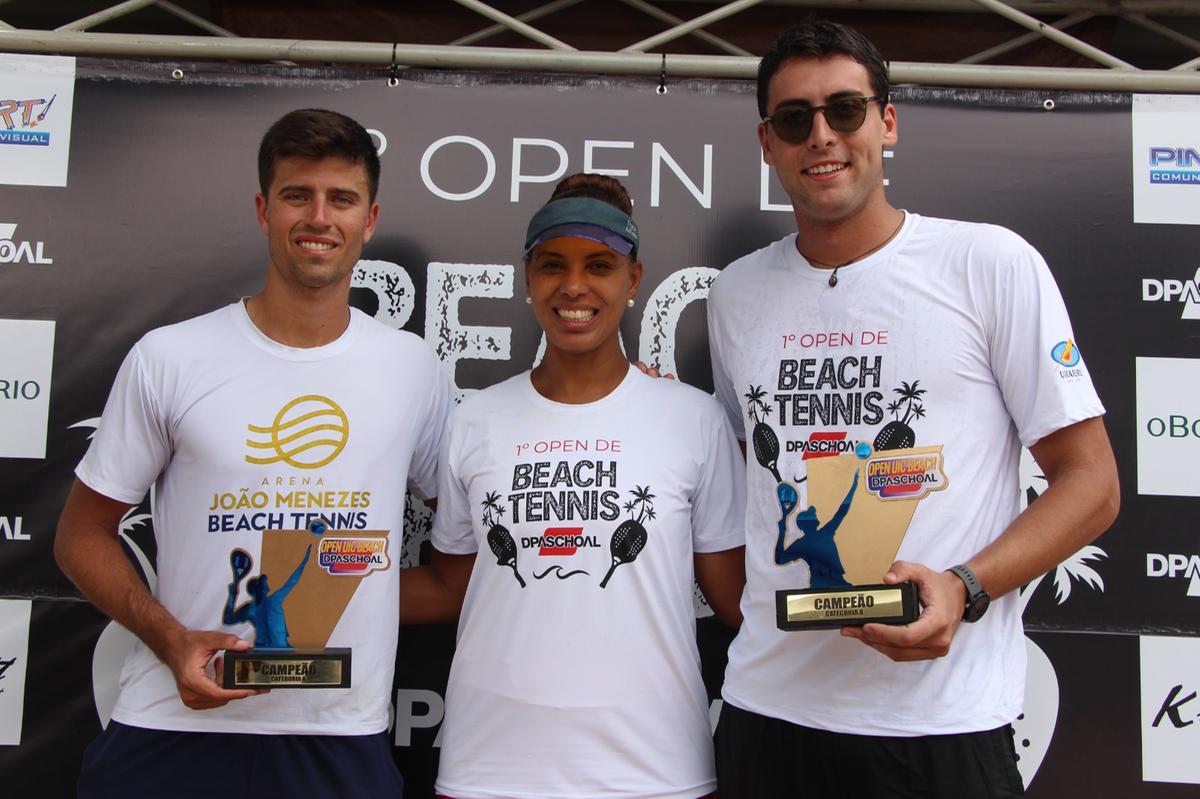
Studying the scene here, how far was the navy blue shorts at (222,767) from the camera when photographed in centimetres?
196

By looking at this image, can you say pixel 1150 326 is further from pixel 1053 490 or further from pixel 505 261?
pixel 505 261

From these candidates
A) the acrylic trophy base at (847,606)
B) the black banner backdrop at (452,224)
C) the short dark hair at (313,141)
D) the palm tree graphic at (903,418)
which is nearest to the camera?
the acrylic trophy base at (847,606)

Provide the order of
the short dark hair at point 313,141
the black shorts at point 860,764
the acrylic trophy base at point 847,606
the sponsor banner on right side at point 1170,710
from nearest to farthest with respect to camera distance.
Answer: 1. the acrylic trophy base at point 847,606
2. the black shorts at point 860,764
3. the short dark hair at point 313,141
4. the sponsor banner on right side at point 1170,710

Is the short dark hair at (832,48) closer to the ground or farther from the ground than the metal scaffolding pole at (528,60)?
closer to the ground

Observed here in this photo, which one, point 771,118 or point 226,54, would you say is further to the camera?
point 226,54

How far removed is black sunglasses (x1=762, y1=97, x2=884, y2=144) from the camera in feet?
6.17

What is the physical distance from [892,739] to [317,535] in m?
1.22

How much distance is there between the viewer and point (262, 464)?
81.0 inches

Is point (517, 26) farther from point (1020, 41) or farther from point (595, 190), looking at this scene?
point (1020, 41)

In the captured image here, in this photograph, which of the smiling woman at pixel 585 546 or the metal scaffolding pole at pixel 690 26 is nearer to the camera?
the smiling woman at pixel 585 546

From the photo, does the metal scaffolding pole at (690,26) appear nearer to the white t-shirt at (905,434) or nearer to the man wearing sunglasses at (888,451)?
the man wearing sunglasses at (888,451)

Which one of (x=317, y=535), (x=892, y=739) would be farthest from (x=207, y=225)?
(x=892, y=739)

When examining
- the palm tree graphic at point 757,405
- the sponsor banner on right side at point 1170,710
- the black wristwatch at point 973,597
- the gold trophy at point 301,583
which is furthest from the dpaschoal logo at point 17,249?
the sponsor banner on right side at point 1170,710

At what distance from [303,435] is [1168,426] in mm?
2343
